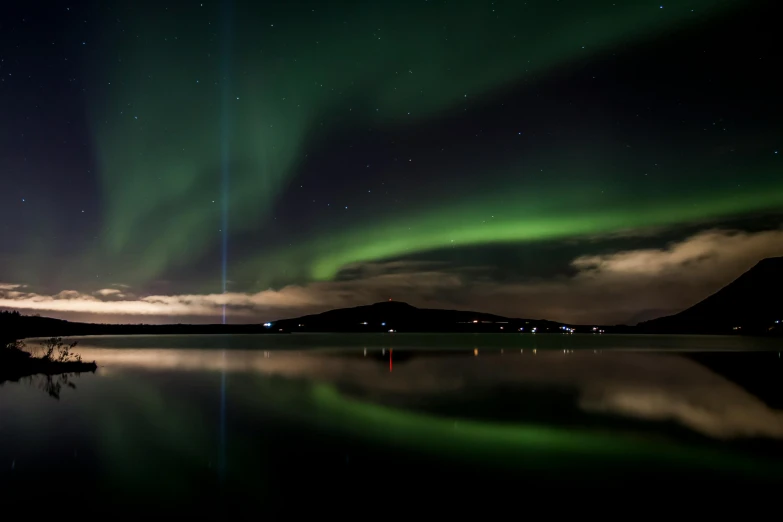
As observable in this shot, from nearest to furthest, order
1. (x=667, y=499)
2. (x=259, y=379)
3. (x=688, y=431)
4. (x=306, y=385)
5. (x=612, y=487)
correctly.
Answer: (x=667, y=499)
(x=612, y=487)
(x=688, y=431)
(x=306, y=385)
(x=259, y=379)

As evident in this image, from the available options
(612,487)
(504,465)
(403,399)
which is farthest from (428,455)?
(403,399)

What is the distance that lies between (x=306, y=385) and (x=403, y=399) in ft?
28.6

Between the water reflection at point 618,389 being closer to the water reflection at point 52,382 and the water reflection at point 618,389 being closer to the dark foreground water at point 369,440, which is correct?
the dark foreground water at point 369,440

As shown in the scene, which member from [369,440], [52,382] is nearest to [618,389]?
[369,440]

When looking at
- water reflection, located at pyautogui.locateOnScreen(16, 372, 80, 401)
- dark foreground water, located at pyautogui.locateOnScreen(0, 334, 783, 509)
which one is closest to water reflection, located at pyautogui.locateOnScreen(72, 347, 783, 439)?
dark foreground water, located at pyautogui.locateOnScreen(0, 334, 783, 509)

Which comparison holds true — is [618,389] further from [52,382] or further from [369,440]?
[52,382]

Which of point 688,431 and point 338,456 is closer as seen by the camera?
point 338,456

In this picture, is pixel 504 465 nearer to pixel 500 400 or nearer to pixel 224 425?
pixel 224 425

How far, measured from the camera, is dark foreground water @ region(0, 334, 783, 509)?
1144cm

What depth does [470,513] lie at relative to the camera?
944 centimetres

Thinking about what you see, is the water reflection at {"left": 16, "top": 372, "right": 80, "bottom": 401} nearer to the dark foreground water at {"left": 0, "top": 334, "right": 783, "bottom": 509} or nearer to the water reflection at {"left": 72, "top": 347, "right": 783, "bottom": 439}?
the dark foreground water at {"left": 0, "top": 334, "right": 783, "bottom": 509}

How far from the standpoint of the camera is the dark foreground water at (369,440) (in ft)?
37.5

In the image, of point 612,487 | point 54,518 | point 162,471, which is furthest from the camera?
point 162,471

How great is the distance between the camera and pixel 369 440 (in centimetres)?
1611
